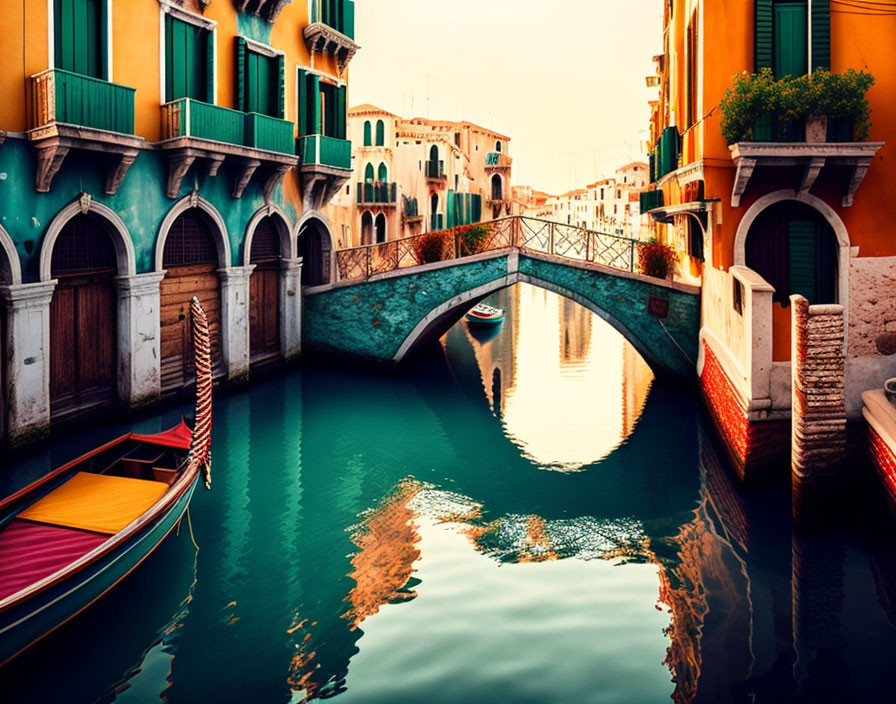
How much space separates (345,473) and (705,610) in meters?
5.26

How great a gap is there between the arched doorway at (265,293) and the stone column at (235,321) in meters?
0.66

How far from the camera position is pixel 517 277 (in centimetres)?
1553

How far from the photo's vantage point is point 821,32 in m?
10.3

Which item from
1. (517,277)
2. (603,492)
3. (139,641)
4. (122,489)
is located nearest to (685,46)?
(517,277)

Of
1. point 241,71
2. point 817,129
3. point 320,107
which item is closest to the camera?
point 817,129

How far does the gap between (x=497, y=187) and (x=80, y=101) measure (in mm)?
41216

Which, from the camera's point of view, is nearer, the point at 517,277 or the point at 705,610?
the point at 705,610

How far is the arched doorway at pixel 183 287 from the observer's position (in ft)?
42.1

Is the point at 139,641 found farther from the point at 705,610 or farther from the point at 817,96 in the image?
the point at 817,96

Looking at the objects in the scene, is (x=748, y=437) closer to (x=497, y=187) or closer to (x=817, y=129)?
(x=817, y=129)

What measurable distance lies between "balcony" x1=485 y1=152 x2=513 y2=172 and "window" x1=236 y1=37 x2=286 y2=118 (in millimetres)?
35054

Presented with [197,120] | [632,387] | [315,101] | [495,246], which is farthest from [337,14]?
[632,387]

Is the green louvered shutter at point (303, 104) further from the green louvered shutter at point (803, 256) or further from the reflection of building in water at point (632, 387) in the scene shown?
the green louvered shutter at point (803, 256)

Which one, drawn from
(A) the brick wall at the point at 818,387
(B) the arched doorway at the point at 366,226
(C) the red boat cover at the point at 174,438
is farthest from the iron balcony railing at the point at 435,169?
(A) the brick wall at the point at 818,387
